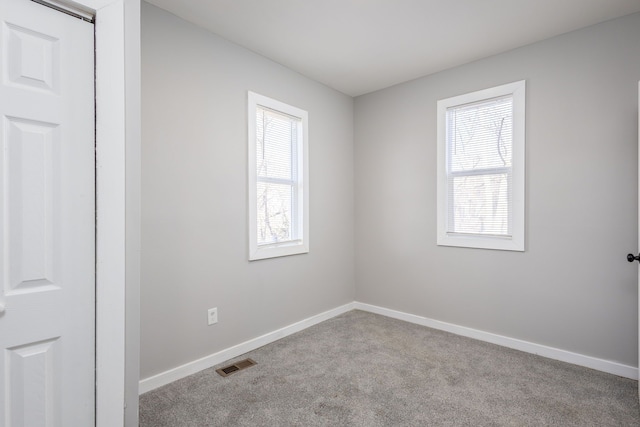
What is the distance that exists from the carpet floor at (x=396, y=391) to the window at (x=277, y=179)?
945 mm

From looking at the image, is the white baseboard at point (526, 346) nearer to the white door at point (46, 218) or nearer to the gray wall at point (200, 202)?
the gray wall at point (200, 202)

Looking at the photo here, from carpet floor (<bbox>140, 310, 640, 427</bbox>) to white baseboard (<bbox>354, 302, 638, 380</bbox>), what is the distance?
0.07 m

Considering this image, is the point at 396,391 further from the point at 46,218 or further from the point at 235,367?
the point at 46,218

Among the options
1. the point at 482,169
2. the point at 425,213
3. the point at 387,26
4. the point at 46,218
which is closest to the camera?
the point at 46,218

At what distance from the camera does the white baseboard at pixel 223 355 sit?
7.17ft

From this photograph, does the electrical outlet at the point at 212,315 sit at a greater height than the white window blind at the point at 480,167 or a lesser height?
lesser

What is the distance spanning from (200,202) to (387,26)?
1.90 meters

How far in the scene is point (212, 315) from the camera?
8.36ft

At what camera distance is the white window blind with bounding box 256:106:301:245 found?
9.74 feet

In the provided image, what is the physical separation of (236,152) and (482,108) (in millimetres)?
2226

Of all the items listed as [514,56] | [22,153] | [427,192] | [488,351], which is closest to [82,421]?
[22,153]

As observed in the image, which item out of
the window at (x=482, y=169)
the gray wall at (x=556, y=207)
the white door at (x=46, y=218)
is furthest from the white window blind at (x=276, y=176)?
the white door at (x=46, y=218)

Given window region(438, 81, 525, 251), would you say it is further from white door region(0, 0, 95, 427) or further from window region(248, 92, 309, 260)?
white door region(0, 0, 95, 427)

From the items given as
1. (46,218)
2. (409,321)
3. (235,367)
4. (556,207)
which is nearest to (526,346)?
(409,321)
